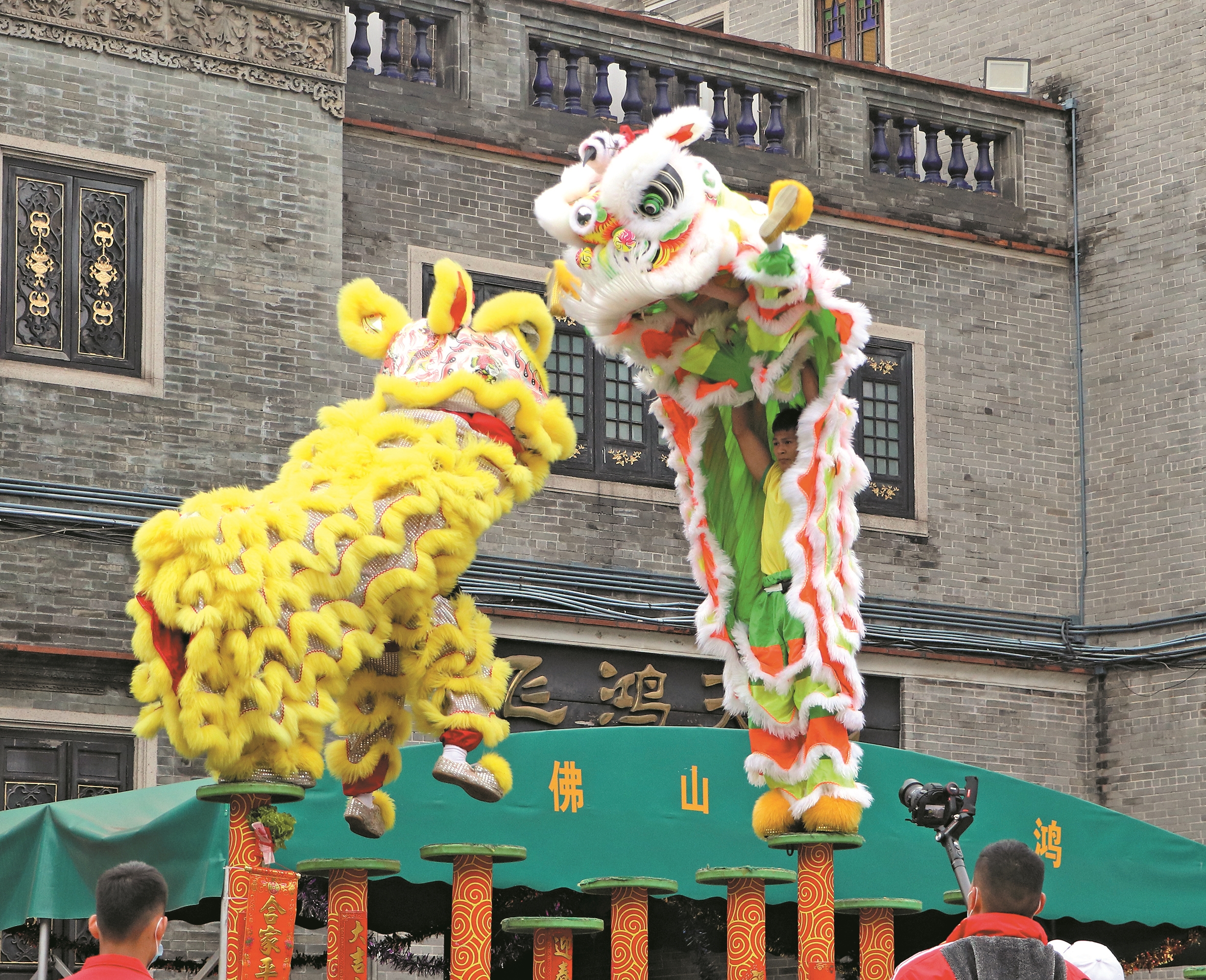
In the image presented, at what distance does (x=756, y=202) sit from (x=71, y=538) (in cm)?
574

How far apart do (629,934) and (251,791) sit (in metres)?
2.13

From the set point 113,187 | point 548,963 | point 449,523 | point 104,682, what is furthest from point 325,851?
point 113,187

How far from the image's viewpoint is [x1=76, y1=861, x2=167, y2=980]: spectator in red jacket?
576 centimetres

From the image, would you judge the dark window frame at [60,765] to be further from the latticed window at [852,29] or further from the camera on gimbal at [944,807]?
the latticed window at [852,29]

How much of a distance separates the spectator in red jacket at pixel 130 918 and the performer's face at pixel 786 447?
Result: 15.1 feet

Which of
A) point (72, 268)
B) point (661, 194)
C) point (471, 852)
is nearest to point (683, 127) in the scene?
point (661, 194)

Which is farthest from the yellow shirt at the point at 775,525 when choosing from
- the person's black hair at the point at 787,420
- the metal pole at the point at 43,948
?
the metal pole at the point at 43,948

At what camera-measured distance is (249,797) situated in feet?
28.2

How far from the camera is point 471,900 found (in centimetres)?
940

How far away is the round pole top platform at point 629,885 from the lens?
9.66 meters

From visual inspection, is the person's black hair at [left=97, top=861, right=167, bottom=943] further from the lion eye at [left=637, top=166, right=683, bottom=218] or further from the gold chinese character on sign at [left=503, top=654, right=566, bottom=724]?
the gold chinese character on sign at [left=503, top=654, right=566, bottom=724]

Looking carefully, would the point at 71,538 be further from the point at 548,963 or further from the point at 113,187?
the point at 548,963

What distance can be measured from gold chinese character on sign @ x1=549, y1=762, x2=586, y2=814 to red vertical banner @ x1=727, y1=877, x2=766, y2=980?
168 centimetres

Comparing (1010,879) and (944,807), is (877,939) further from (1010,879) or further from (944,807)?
(1010,879)
